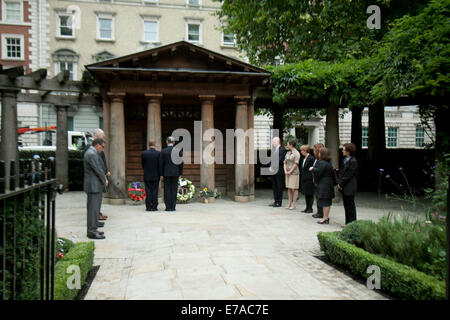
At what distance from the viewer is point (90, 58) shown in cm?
3588

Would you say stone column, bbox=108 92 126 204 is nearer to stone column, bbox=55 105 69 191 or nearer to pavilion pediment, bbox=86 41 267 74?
pavilion pediment, bbox=86 41 267 74

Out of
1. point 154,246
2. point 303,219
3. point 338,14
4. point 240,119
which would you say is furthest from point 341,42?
point 154,246

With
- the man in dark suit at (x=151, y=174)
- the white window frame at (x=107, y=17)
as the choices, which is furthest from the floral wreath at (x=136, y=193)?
the white window frame at (x=107, y=17)

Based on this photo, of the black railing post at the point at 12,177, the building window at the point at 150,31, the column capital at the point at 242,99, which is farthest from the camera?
the building window at the point at 150,31

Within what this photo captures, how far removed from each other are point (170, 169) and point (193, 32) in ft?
96.9

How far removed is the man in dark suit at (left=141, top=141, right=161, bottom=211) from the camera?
1116 centimetres

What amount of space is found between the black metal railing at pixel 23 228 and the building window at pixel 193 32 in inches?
1425

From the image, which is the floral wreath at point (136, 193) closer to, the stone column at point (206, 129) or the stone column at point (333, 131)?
the stone column at point (206, 129)

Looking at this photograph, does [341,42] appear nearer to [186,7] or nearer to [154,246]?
[154,246]

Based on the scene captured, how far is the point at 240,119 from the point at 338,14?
7.14m

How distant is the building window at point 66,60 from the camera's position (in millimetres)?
35125

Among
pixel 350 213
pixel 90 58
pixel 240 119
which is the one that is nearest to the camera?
pixel 350 213

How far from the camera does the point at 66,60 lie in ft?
116

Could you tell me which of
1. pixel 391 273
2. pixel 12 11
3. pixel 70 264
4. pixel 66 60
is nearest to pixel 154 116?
pixel 70 264
